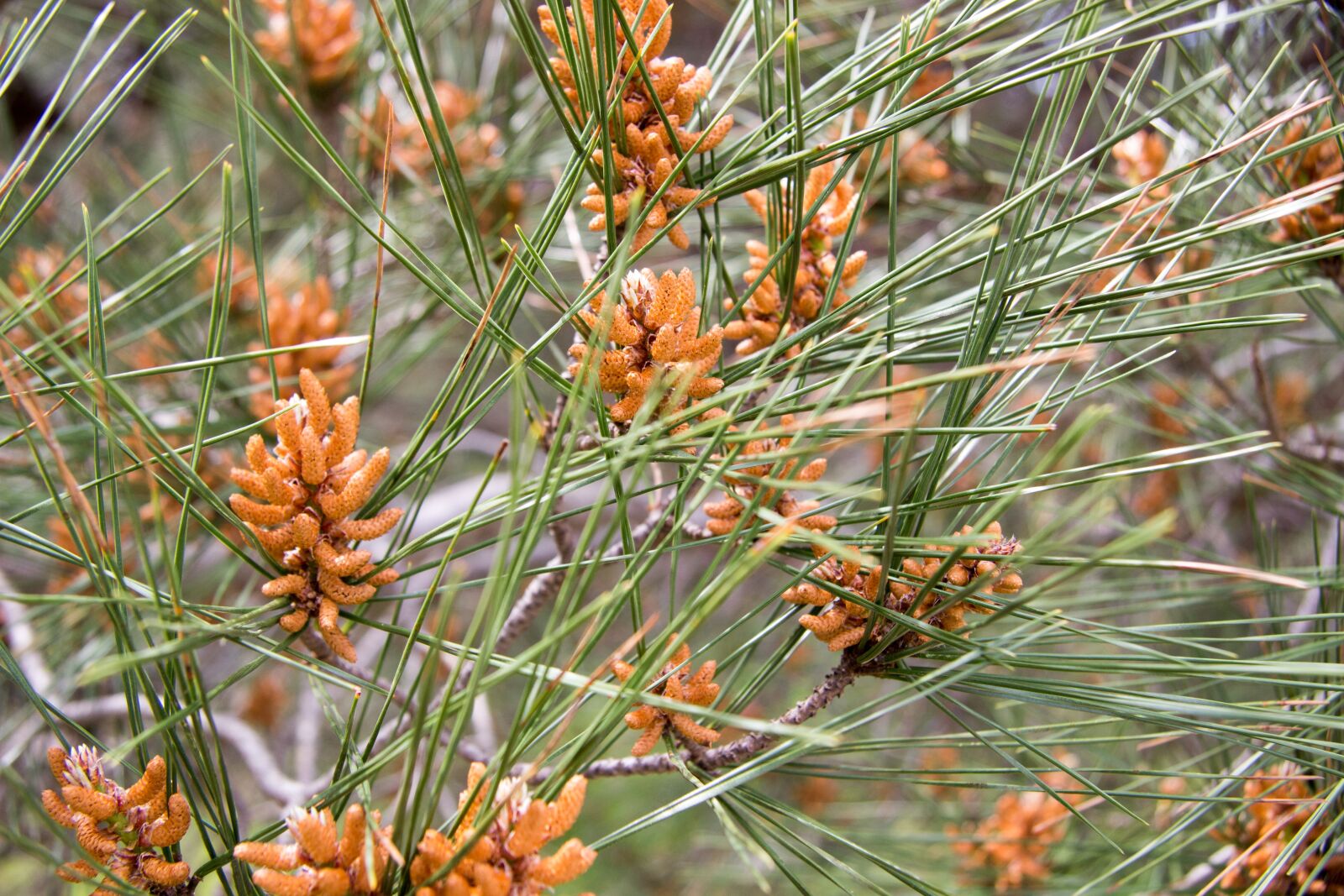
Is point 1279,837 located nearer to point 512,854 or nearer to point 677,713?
point 677,713

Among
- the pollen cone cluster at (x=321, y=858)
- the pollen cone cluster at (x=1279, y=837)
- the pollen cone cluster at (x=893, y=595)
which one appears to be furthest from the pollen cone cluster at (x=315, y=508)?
the pollen cone cluster at (x=1279, y=837)

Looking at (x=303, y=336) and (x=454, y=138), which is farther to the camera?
(x=454, y=138)

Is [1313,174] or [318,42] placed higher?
[318,42]

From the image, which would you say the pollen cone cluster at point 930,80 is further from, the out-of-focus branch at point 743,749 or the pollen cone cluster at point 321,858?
the pollen cone cluster at point 321,858

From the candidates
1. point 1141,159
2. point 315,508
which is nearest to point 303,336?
point 315,508

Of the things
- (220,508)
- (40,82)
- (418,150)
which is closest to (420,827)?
(220,508)
